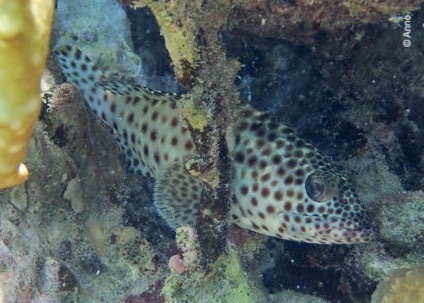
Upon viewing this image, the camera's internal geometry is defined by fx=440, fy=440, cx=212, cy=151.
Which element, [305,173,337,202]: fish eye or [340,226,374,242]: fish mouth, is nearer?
[340,226,374,242]: fish mouth

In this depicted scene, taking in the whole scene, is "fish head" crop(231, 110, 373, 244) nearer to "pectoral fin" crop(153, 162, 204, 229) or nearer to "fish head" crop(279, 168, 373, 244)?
"fish head" crop(279, 168, 373, 244)

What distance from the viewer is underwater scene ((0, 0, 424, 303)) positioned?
347 cm

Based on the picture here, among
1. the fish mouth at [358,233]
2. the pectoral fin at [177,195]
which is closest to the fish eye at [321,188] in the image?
the fish mouth at [358,233]

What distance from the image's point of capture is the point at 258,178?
4.53 m

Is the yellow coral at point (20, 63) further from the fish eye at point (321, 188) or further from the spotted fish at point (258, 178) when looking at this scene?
the fish eye at point (321, 188)

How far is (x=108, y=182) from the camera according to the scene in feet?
16.1

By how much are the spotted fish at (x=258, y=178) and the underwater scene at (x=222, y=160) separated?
0.05ft

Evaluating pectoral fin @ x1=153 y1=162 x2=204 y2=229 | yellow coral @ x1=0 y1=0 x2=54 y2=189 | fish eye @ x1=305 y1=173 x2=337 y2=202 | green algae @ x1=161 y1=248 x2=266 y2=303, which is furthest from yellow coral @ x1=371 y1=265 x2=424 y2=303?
yellow coral @ x1=0 y1=0 x2=54 y2=189

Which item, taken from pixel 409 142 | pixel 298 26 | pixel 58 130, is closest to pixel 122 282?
pixel 58 130

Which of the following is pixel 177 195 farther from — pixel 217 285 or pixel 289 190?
pixel 289 190

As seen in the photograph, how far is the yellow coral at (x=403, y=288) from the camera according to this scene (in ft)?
10.7

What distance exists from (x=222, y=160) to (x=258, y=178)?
1.00 meters

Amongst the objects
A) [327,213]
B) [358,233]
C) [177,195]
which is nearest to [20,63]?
[177,195]

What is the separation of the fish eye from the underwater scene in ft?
0.06
